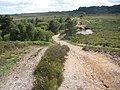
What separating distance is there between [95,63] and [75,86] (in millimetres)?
24709

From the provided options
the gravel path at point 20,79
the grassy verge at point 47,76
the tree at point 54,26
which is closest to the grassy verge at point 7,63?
the gravel path at point 20,79

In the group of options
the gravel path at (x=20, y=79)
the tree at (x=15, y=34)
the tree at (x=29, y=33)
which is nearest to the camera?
the gravel path at (x=20, y=79)

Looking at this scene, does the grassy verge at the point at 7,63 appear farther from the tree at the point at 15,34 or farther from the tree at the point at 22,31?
the tree at the point at 15,34

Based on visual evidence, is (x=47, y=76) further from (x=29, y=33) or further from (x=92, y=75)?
(x=29, y=33)

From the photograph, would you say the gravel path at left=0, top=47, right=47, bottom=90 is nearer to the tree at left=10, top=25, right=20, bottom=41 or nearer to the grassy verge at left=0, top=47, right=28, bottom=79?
the grassy verge at left=0, top=47, right=28, bottom=79

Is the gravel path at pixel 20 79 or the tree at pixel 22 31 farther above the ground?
the gravel path at pixel 20 79

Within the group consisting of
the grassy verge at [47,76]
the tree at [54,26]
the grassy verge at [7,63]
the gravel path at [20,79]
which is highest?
the grassy verge at [47,76]

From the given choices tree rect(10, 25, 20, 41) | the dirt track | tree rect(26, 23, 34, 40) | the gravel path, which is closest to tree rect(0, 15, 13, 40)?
tree rect(10, 25, 20, 41)

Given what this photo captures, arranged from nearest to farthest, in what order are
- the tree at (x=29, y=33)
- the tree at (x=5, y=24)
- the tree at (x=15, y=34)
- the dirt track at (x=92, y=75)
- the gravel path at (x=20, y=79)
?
the gravel path at (x=20, y=79), the dirt track at (x=92, y=75), the tree at (x=15, y=34), the tree at (x=29, y=33), the tree at (x=5, y=24)

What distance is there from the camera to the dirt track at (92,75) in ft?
123

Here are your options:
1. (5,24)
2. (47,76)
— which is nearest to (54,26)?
A: (5,24)

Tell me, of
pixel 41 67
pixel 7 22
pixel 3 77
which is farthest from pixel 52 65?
pixel 7 22

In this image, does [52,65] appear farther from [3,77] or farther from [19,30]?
[19,30]

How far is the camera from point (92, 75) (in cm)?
Answer: 4788
